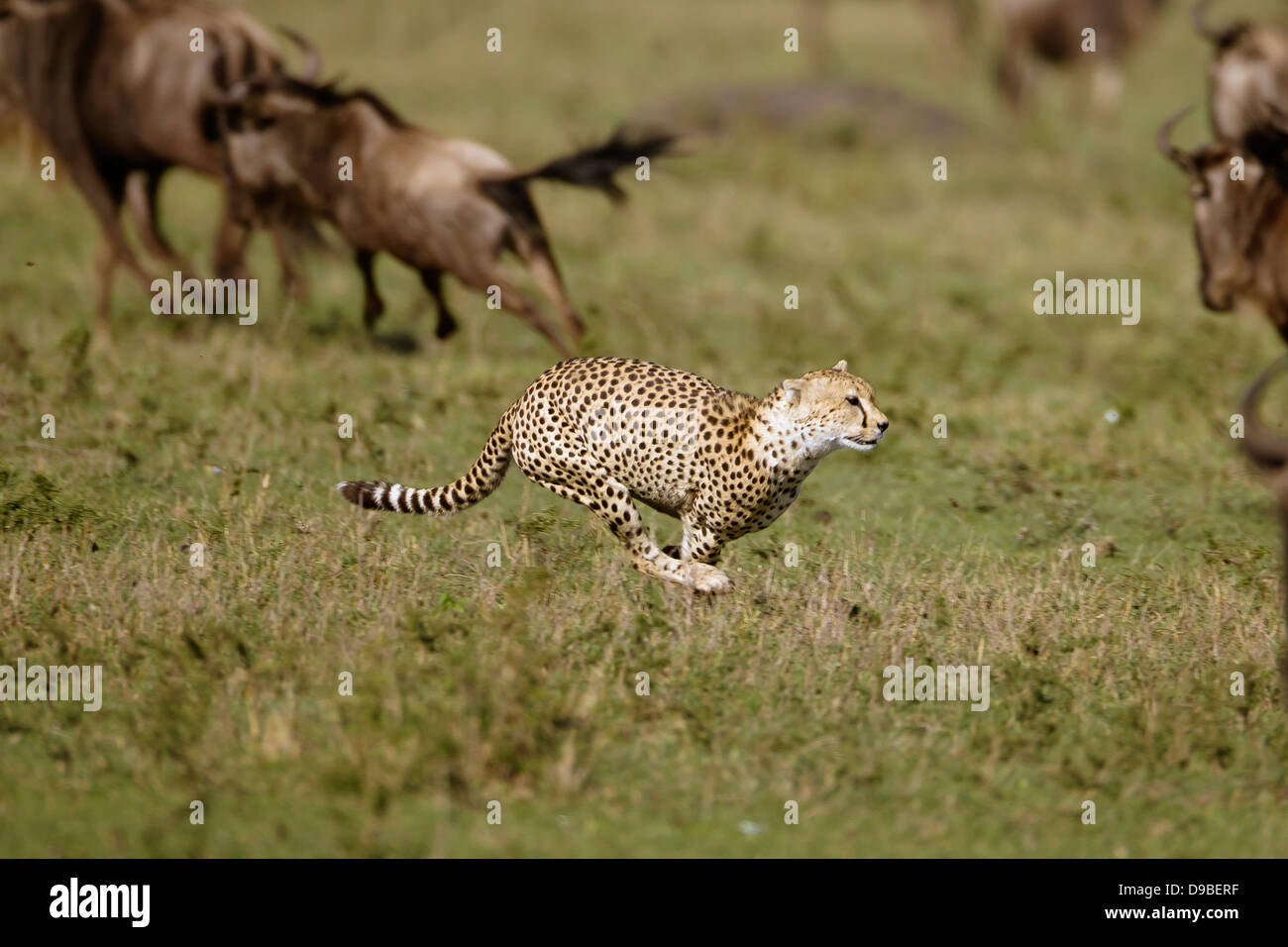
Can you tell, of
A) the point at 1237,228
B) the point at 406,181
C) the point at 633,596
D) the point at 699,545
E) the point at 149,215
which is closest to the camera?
the point at 699,545

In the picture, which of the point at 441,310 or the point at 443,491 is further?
the point at 441,310

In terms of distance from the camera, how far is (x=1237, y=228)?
9.80m

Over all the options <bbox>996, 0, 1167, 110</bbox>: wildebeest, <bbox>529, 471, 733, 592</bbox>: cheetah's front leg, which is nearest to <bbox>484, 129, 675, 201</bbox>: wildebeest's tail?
<bbox>529, 471, 733, 592</bbox>: cheetah's front leg

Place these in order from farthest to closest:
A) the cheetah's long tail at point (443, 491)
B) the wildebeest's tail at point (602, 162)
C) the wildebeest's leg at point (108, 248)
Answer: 1. the wildebeest's leg at point (108, 248)
2. the wildebeest's tail at point (602, 162)
3. the cheetah's long tail at point (443, 491)

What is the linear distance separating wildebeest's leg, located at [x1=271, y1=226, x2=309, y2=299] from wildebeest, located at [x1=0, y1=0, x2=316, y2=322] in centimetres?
2

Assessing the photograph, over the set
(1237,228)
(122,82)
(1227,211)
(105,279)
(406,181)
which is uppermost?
(122,82)

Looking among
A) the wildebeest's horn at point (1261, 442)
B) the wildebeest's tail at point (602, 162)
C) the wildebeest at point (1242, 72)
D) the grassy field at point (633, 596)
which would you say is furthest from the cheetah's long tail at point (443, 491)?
the wildebeest at point (1242, 72)

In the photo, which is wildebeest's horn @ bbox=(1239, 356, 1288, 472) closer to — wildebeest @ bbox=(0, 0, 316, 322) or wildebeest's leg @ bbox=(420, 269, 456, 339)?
wildebeest's leg @ bbox=(420, 269, 456, 339)

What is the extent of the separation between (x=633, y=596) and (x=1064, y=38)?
18.9 m

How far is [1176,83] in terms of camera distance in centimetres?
2508

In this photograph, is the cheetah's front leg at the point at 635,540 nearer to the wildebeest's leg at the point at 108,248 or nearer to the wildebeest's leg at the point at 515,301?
the wildebeest's leg at the point at 515,301

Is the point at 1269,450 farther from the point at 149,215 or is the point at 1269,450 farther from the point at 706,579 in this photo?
the point at 149,215

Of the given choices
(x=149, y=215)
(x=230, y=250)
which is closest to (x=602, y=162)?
(x=230, y=250)

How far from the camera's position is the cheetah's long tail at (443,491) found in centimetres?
663
